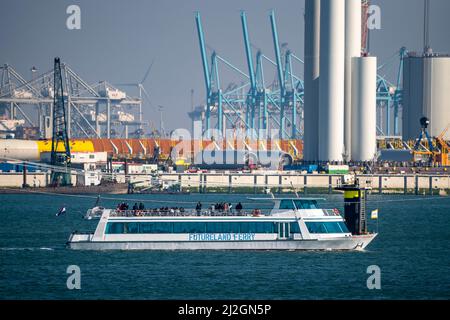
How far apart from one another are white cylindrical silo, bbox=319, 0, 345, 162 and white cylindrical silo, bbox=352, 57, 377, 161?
453 cm

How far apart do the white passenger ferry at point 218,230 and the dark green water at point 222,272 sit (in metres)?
0.66

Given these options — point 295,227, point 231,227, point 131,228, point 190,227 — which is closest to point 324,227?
Result: point 295,227

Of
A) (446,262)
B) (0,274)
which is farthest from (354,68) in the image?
(0,274)

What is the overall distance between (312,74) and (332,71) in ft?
36.0

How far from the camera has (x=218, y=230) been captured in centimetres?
7519

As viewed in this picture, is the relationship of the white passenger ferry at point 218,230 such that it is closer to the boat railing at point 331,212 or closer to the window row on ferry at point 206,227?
the window row on ferry at point 206,227

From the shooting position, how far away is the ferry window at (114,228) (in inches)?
2961

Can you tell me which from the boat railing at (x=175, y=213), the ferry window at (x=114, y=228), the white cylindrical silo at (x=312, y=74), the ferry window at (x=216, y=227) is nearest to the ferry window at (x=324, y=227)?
the boat railing at (x=175, y=213)

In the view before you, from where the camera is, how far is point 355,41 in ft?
606

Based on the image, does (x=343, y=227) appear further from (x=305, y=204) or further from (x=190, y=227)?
(x=190, y=227)

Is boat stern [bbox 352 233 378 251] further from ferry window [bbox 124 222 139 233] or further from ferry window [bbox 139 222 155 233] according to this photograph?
ferry window [bbox 124 222 139 233]

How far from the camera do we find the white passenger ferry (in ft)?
245
